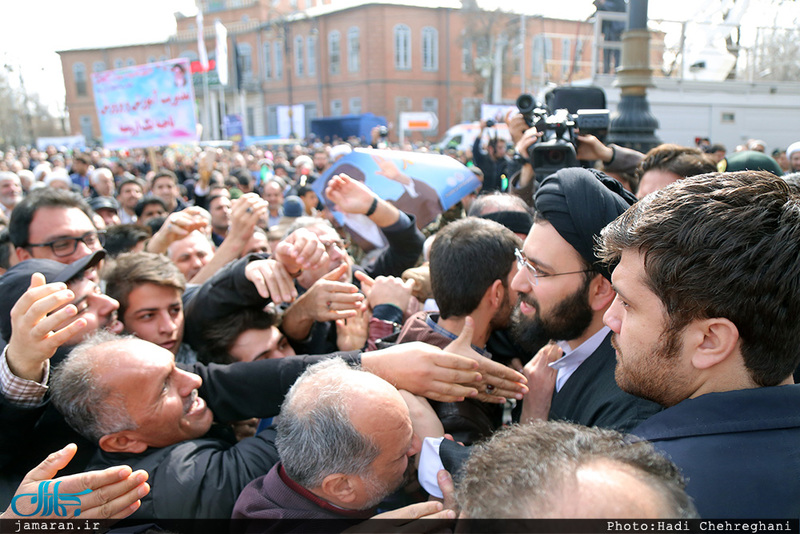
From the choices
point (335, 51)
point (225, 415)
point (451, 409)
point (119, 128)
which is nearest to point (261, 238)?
point (225, 415)

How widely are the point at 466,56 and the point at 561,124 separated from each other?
41858mm

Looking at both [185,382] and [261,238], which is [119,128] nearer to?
[261,238]

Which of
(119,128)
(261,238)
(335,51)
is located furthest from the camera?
(335,51)

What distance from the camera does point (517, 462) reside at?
0.94 m

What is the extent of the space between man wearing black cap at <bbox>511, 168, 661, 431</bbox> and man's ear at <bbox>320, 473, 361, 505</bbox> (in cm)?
69

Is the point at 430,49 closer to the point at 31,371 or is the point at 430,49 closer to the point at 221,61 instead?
the point at 221,61

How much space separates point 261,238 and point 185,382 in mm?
2118

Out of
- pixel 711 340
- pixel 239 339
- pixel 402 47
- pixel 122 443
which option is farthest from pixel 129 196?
pixel 402 47

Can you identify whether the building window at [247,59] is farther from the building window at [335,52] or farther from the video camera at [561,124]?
the video camera at [561,124]

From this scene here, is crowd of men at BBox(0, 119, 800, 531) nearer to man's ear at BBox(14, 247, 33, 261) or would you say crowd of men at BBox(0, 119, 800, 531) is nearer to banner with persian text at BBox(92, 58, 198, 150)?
man's ear at BBox(14, 247, 33, 261)

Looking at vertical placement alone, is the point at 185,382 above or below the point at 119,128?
below

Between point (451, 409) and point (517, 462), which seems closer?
point (517, 462)

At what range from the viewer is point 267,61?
4753 centimetres

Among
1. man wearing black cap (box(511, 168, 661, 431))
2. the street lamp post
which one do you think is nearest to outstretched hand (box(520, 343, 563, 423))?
man wearing black cap (box(511, 168, 661, 431))
